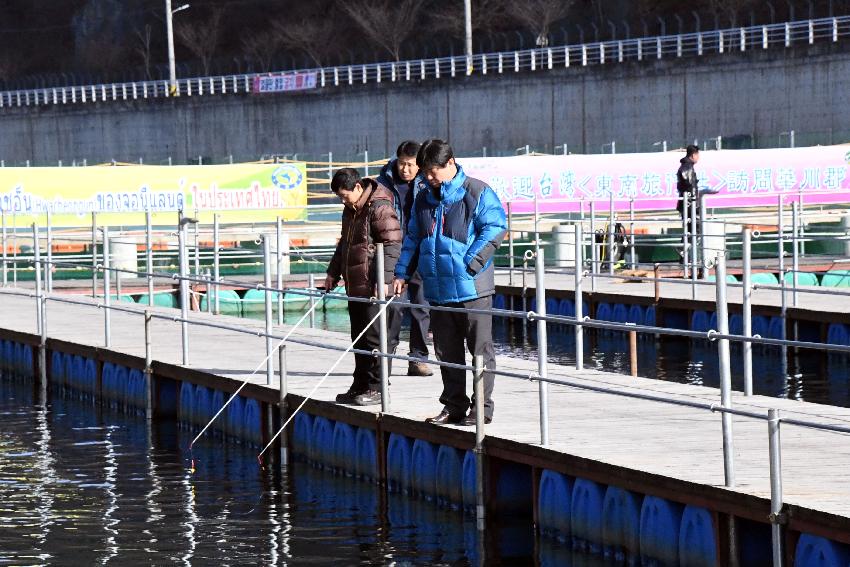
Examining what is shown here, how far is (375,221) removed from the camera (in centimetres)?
1338

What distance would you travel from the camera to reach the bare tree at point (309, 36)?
3674 inches

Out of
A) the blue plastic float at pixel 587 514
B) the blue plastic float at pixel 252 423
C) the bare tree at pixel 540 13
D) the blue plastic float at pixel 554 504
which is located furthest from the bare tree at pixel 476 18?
the blue plastic float at pixel 587 514

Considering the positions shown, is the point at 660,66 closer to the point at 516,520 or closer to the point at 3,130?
the point at 3,130

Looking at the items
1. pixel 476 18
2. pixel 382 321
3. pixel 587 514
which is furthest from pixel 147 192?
pixel 476 18

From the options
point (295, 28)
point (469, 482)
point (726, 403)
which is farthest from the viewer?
point (295, 28)

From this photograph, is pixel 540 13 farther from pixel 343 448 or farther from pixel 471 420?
pixel 471 420

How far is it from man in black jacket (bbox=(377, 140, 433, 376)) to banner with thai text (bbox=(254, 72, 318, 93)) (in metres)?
57.5

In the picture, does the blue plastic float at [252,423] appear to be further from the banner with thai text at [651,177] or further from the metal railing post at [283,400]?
the banner with thai text at [651,177]

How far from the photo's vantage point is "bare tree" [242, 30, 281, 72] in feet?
311

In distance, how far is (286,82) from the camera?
72.9m

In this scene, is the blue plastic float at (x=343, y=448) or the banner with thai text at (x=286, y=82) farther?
the banner with thai text at (x=286, y=82)

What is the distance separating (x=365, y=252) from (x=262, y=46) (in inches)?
3359

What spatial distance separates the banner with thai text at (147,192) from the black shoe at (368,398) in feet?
50.8

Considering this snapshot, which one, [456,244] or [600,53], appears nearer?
[456,244]
